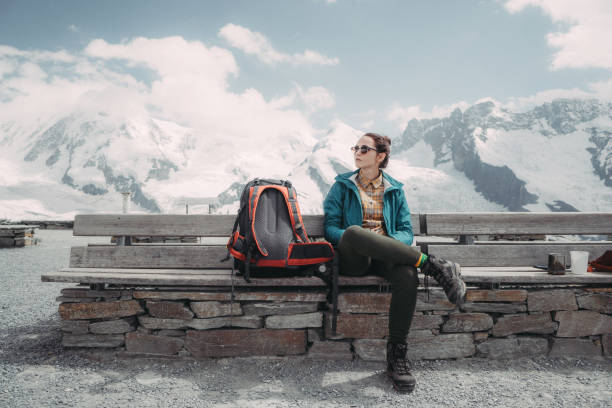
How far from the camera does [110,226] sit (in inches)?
140

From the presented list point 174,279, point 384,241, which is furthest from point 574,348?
point 174,279

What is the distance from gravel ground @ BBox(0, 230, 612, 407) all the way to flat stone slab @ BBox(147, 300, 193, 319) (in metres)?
0.38

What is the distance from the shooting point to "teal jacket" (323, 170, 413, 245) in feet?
11.2

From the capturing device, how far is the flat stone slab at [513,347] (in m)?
3.27

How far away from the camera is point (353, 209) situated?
135 inches

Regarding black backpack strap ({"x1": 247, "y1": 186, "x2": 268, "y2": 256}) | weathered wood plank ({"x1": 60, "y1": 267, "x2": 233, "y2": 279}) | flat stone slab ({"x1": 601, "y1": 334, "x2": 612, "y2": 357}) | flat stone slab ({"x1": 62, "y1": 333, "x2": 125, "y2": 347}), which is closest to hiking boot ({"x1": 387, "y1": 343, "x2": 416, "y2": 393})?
black backpack strap ({"x1": 247, "y1": 186, "x2": 268, "y2": 256})

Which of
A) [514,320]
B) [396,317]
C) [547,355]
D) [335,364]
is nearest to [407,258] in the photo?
[396,317]

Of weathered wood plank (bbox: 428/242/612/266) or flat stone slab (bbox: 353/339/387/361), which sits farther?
weathered wood plank (bbox: 428/242/612/266)

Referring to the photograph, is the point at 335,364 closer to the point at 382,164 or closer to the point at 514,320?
the point at 514,320

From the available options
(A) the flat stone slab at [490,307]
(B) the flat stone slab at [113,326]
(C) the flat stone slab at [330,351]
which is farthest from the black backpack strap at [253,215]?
(A) the flat stone slab at [490,307]

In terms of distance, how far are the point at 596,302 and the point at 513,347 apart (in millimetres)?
892

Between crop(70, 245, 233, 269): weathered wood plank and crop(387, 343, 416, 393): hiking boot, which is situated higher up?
crop(70, 245, 233, 269): weathered wood plank

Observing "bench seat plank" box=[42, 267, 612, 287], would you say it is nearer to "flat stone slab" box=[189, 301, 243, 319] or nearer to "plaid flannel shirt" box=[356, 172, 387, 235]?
"flat stone slab" box=[189, 301, 243, 319]

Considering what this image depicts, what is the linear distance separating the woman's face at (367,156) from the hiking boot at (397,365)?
165cm
